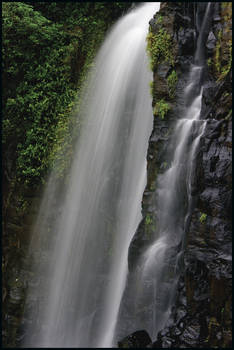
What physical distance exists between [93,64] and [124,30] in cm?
148

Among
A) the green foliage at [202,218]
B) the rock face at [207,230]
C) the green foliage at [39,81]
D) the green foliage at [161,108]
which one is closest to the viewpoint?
the rock face at [207,230]

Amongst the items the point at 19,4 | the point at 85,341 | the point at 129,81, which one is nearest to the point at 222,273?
the point at 85,341

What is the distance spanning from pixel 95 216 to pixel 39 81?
4332 mm

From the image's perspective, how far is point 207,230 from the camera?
5.23 metres

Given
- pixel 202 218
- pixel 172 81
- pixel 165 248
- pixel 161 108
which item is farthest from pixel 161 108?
pixel 165 248

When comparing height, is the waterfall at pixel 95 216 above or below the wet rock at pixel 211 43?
below

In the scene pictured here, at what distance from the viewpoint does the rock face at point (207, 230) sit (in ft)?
16.1

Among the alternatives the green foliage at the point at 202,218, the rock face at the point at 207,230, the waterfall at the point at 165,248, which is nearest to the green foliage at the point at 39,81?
the rock face at the point at 207,230

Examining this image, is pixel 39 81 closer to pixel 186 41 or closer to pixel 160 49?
pixel 160 49

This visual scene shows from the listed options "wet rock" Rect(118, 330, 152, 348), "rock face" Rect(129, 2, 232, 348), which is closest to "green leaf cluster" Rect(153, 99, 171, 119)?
"rock face" Rect(129, 2, 232, 348)

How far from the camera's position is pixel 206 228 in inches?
207

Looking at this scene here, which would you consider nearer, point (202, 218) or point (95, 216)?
point (202, 218)

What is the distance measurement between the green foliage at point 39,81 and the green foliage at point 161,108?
2.77m

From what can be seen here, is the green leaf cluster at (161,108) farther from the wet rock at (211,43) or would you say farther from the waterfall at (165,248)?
the wet rock at (211,43)
